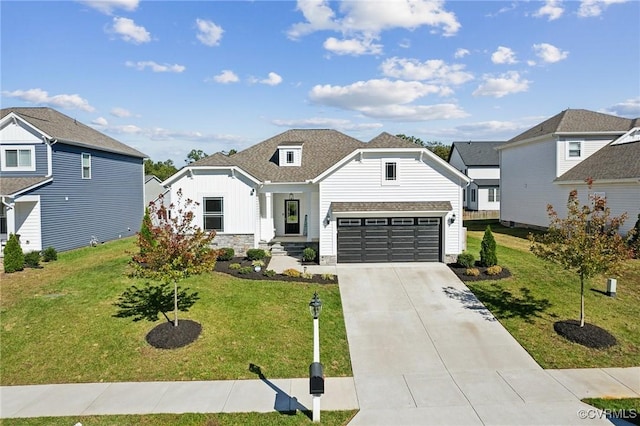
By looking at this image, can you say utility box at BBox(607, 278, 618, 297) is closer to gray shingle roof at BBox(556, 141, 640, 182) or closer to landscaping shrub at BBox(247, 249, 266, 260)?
gray shingle roof at BBox(556, 141, 640, 182)

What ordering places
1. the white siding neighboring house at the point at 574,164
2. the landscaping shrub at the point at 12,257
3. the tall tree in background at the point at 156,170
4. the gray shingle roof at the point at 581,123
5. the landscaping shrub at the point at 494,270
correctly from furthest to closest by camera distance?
the tall tree in background at the point at 156,170
the gray shingle roof at the point at 581,123
the white siding neighboring house at the point at 574,164
the landscaping shrub at the point at 12,257
the landscaping shrub at the point at 494,270

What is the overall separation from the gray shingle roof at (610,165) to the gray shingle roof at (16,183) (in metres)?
29.6

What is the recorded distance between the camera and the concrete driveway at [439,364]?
7.50m

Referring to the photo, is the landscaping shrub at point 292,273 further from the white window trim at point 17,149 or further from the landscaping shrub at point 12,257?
the white window trim at point 17,149

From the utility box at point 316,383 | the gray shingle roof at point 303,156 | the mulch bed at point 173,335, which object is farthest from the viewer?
the gray shingle roof at point 303,156

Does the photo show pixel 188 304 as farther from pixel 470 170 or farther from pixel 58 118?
pixel 470 170

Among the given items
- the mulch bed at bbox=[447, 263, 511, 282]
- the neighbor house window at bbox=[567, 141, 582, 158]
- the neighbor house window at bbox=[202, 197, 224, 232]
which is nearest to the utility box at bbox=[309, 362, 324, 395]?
the mulch bed at bbox=[447, 263, 511, 282]

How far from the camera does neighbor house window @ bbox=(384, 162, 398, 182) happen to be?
58.5 ft

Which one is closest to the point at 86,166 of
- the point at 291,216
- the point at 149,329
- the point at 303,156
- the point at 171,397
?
the point at 291,216

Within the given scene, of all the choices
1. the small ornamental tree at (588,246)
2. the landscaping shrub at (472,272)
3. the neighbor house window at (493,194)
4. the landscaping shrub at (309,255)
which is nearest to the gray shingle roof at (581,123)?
the neighbor house window at (493,194)

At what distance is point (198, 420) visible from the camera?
7246 millimetres

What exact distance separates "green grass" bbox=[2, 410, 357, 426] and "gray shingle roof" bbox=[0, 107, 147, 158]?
16579 mm

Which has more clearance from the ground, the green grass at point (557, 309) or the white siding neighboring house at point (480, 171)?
the white siding neighboring house at point (480, 171)

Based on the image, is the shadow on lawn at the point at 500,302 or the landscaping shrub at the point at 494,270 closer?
the shadow on lawn at the point at 500,302
